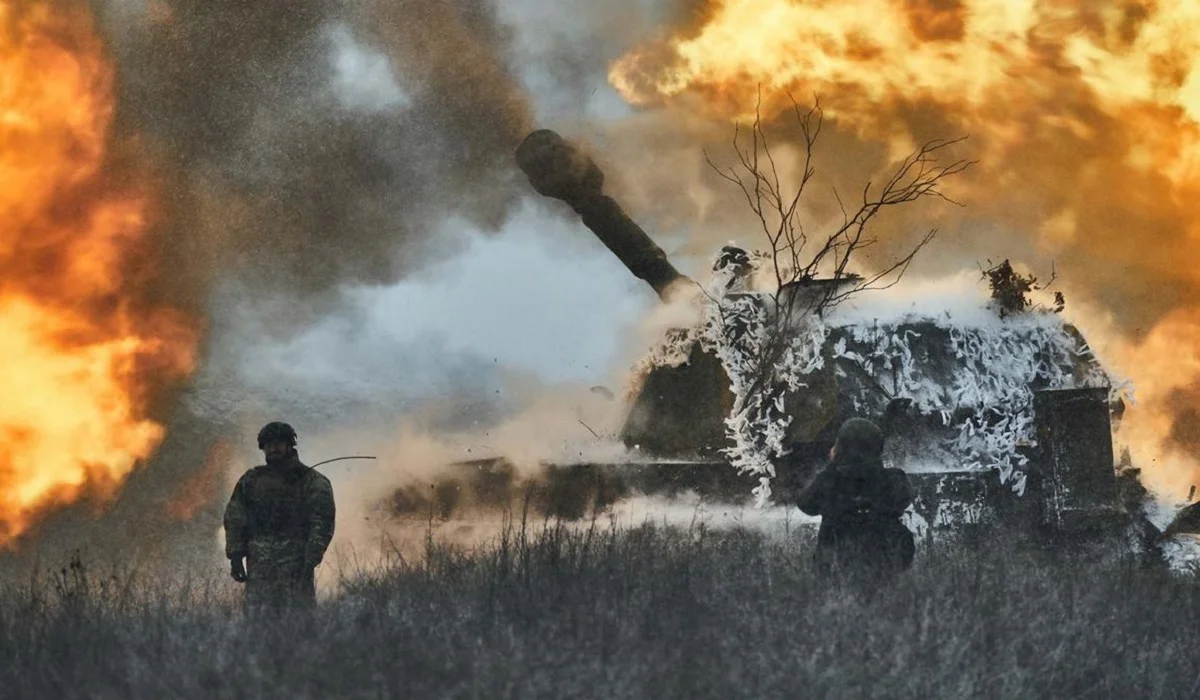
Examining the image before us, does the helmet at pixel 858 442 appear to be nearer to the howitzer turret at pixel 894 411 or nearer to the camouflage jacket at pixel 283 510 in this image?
the camouflage jacket at pixel 283 510

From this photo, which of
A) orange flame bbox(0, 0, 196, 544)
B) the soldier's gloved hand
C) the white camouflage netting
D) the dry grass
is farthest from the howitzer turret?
the soldier's gloved hand

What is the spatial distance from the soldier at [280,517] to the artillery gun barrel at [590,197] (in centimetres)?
624

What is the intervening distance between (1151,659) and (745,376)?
275 inches

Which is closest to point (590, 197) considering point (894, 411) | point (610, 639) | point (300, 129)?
point (894, 411)

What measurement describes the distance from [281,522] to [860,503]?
150 inches

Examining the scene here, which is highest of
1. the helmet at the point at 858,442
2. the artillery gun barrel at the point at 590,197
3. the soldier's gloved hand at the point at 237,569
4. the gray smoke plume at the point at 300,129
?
the gray smoke plume at the point at 300,129

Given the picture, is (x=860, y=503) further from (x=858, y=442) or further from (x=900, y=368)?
(x=900, y=368)

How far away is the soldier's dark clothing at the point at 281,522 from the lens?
344 inches

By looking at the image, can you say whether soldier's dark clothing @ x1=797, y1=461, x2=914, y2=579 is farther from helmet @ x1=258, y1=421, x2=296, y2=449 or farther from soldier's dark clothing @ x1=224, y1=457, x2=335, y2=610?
helmet @ x1=258, y1=421, x2=296, y2=449

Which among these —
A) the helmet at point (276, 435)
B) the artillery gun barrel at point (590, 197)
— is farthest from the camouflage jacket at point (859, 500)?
the artillery gun barrel at point (590, 197)

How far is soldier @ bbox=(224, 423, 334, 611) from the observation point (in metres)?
8.75

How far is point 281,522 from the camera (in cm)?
885

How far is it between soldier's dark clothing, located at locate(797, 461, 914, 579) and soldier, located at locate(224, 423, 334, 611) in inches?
125

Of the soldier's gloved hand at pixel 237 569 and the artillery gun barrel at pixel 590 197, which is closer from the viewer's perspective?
the soldier's gloved hand at pixel 237 569
